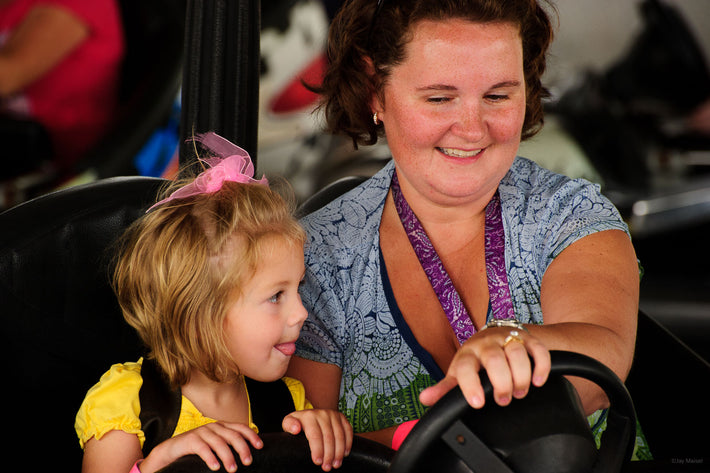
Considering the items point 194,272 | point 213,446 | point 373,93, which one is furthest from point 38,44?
point 213,446

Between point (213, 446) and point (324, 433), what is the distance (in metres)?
0.12

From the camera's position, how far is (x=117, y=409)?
39.7 inches

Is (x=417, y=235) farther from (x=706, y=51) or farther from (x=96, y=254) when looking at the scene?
(x=706, y=51)

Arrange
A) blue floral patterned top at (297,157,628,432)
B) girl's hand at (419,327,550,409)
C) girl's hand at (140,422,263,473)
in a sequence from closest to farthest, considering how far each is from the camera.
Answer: girl's hand at (419,327,550,409)
girl's hand at (140,422,263,473)
blue floral patterned top at (297,157,628,432)

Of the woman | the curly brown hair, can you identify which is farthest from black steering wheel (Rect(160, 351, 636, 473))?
the curly brown hair

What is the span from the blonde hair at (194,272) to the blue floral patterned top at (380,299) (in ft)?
0.72

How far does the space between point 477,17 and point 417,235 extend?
1.19ft

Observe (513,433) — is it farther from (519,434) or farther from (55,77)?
(55,77)

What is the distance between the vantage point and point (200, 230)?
1.06 meters

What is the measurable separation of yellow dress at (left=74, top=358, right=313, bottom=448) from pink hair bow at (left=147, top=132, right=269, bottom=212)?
0.23 m

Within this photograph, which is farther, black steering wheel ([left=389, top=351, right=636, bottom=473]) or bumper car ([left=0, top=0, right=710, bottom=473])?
bumper car ([left=0, top=0, right=710, bottom=473])

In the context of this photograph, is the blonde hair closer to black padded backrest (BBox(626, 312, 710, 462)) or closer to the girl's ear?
the girl's ear

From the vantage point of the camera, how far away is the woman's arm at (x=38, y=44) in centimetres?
292

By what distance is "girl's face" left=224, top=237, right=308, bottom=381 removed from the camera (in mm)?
1048
